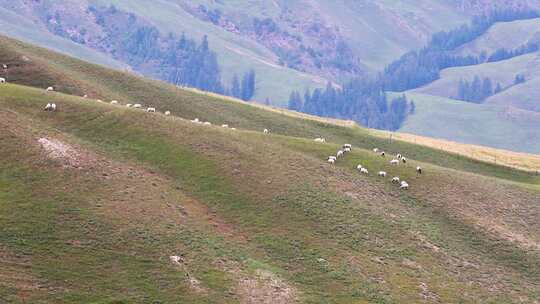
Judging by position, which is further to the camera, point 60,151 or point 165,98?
point 165,98

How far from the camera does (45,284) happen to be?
54750 millimetres

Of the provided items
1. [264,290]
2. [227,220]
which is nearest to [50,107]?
[227,220]

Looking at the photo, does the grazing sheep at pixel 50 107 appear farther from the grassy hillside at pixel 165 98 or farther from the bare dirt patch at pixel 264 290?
the bare dirt patch at pixel 264 290

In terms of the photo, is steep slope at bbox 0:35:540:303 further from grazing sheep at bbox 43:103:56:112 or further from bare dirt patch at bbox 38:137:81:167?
grazing sheep at bbox 43:103:56:112

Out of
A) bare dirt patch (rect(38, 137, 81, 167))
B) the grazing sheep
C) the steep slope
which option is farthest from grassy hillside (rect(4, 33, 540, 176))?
bare dirt patch (rect(38, 137, 81, 167))

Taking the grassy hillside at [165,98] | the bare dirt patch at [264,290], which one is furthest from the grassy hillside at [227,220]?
the grassy hillside at [165,98]

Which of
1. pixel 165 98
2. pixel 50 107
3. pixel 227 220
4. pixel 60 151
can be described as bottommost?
pixel 227 220

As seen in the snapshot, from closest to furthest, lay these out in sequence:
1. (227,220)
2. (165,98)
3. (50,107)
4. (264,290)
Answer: (264,290) < (227,220) < (50,107) < (165,98)

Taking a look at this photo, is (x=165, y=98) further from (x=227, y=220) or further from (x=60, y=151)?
(x=227, y=220)

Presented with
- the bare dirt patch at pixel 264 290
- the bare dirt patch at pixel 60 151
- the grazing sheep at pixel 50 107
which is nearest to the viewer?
the bare dirt patch at pixel 264 290

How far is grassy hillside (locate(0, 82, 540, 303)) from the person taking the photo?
5912 cm

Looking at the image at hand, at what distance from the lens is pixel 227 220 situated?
231 feet

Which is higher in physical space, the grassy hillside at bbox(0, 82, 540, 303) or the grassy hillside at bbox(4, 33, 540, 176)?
the grassy hillside at bbox(4, 33, 540, 176)

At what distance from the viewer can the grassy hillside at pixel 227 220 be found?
5912cm
